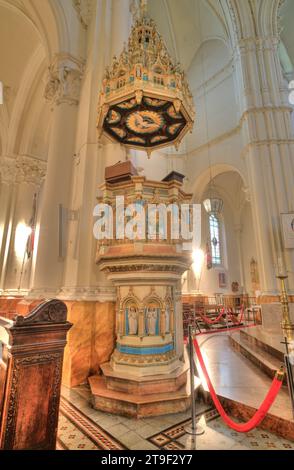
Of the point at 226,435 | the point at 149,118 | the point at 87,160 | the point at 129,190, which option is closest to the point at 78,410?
the point at 226,435

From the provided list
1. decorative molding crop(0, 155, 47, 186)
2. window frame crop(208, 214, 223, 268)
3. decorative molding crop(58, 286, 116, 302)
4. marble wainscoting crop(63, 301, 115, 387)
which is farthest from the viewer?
window frame crop(208, 214, 223, 268)

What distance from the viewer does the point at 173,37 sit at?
39.4 ft

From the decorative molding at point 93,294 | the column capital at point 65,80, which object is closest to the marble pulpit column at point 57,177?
the column capital at point 65,80

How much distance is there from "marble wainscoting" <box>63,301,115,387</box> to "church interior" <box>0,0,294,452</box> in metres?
0.02

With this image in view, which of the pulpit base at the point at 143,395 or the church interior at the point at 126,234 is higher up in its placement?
the church interior at the point at 126,234

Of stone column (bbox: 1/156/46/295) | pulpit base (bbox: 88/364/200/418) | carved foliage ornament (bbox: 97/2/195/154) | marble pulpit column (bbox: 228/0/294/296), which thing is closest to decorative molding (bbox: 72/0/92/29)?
carved foliage ornament (bbox: 97/2/195/154)

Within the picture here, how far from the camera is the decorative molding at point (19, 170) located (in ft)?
33.1

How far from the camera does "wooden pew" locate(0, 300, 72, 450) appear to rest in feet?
5.07

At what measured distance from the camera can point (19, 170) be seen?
10.2 m

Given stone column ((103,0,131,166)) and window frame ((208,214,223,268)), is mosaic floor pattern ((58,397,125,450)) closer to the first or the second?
stone column ((103,0,131,166))

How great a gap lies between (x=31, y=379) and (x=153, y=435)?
1300 mm

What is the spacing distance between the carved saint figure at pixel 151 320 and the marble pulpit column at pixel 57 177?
2.33 metres

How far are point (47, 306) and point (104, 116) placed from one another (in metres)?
3.54

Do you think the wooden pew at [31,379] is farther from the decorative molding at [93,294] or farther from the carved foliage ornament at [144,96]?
the carved foliage ornament at [144,96]
